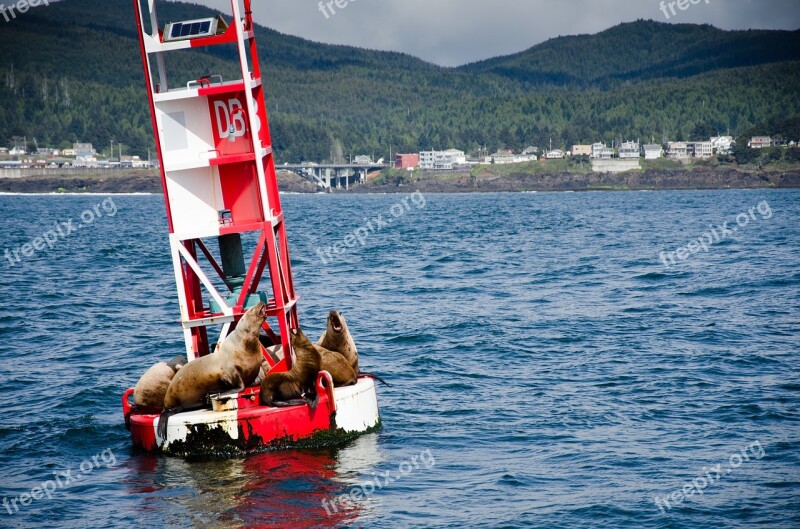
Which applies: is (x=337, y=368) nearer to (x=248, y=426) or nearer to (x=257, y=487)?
(x=248, y=426)

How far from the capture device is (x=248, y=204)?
18609 mm

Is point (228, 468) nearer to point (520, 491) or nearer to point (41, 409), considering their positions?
point (520, 491)

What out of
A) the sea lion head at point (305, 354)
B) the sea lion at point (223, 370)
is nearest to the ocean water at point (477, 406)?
the sea lion at point (223, 370)

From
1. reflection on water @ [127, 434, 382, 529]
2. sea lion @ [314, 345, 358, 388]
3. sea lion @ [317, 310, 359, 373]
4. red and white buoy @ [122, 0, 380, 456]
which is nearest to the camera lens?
reflection on water @ [127, 434, 382, 529]

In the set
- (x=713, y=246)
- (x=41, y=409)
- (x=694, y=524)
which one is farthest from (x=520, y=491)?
(x=713, y=246)

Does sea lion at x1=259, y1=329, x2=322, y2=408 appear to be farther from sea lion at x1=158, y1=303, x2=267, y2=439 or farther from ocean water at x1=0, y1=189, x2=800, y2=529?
ocean water at x1=0, y1=189, x2=800, y2=529

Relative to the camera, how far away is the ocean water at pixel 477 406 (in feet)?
50.7

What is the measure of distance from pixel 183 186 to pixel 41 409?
694 cm

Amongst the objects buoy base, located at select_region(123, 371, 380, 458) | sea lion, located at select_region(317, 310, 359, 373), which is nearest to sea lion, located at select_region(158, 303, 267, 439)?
buoy base, located at select_region(123, 371, 380, 458)

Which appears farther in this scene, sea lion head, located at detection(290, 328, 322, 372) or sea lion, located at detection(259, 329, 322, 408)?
sea lion head, located at detection(290, 328, 322, 372)

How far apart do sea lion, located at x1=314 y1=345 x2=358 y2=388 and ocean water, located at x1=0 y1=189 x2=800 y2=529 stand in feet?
3.92

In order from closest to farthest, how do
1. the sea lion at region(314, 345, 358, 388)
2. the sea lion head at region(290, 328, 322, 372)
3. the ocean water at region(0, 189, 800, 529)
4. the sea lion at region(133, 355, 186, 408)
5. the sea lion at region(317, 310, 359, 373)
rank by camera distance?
1. the ocean water at region(0, 189, 800, 529)
2. the sea lion head at region(290, 328, 322, 372)
3. the sea lion at region(133, 355, 186, 408)
4. the sea lion at region(314, 345, 358, 388)
5. the sea lion at region(317, 310, 359, 373)

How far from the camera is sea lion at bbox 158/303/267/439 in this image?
698 inches

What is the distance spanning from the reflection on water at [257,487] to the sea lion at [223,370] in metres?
1.10
